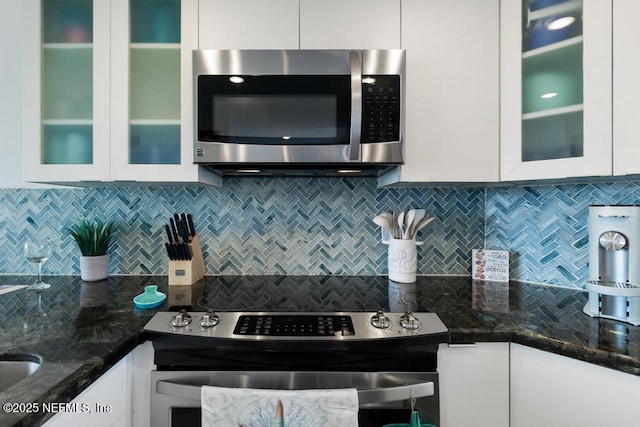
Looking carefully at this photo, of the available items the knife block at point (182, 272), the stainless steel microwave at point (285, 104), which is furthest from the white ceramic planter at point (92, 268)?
the stainless steel microwave at point (285, 104)

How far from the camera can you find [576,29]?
3.66 feet

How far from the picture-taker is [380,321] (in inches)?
39.6

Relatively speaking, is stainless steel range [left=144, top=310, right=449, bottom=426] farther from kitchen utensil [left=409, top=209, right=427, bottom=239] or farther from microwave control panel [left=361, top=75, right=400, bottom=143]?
microwave control panel [left=361, top=75, right=400, bottom=143]

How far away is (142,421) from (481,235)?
1.64 meters

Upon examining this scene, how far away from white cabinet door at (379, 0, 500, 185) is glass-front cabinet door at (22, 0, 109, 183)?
124 centimetres

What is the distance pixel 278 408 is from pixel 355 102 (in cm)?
104

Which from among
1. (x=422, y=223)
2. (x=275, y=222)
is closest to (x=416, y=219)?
(x=422, y=223)

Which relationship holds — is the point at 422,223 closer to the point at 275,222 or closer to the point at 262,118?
the point at 275,222

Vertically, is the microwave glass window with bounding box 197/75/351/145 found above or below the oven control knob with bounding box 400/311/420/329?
above

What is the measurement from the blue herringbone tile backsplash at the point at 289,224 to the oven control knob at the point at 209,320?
62cm

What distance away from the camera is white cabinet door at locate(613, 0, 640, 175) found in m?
0.99

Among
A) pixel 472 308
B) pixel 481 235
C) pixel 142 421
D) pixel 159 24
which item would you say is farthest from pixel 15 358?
pixel 481 235

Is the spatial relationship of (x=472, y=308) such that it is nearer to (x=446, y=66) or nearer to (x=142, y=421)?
(x=446, y=66)

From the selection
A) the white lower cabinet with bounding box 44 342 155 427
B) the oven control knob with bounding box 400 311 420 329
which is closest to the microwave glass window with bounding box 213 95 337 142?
the oven control knob with bounding box 400 311 420 329
